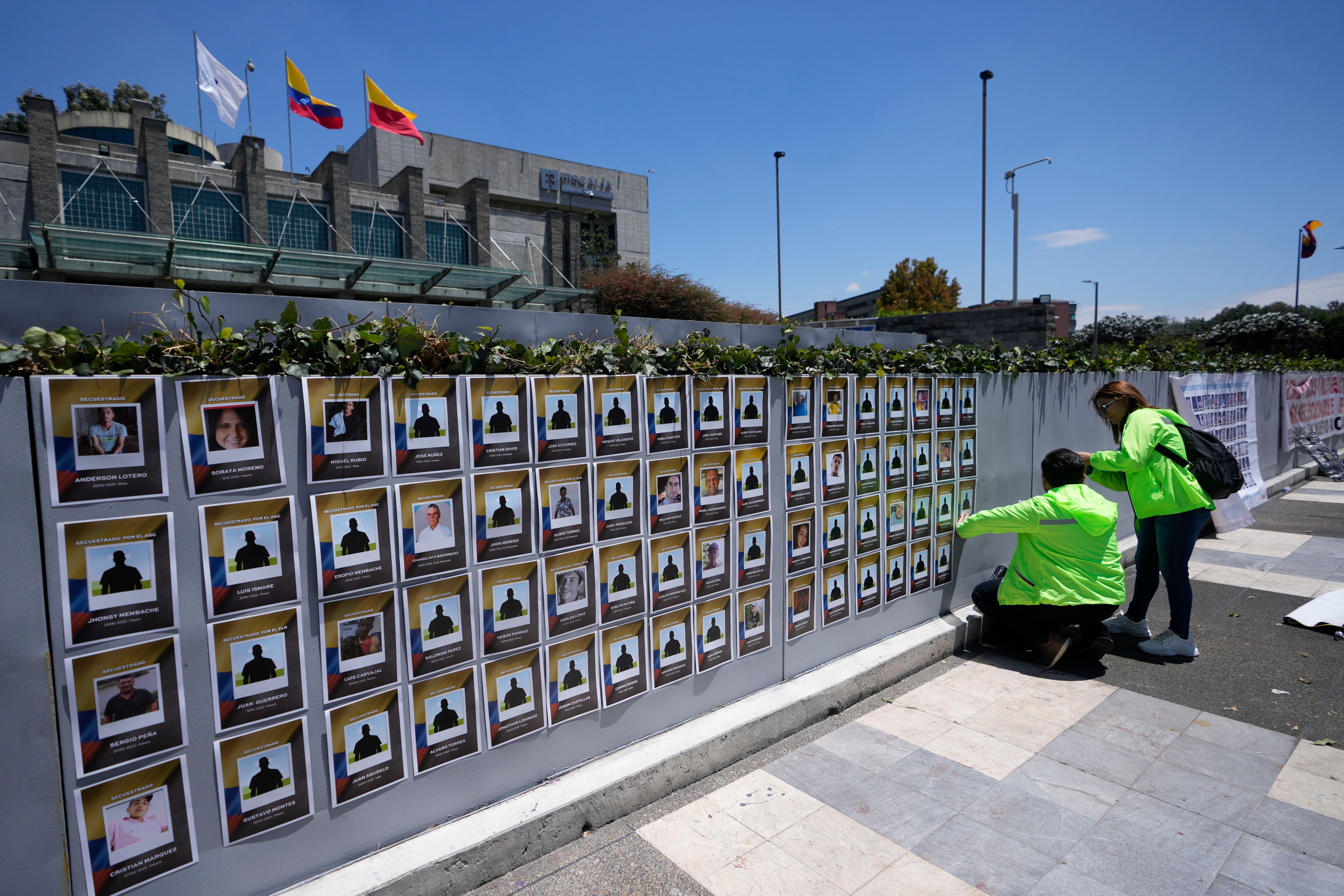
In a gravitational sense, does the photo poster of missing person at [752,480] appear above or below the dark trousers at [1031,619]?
above

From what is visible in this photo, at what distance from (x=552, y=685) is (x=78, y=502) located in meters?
1.91

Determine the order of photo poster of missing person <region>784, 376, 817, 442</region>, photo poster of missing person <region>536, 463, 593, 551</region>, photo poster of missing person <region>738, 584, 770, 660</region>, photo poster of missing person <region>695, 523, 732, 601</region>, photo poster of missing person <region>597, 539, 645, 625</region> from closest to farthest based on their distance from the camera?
1. photo poster of missing person <region>536, 463, 593, 551</region>
2. photo poster of missing person <region>597, 539, 645, 625</region>
3. photo poster of missing person <region>695, 523, 732, 601</region>
4. photo poster of missing person <region>738, 584, 770, 660</region>
5. photo poster of missing person <region>784, 376, 817, 442</region>

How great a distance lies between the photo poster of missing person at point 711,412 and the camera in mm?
3654

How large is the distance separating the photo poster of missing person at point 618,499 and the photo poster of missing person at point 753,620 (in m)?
0.91

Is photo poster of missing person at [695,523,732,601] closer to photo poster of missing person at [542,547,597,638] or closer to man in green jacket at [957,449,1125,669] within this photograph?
photo poster of missing person at [542,547,597,638]

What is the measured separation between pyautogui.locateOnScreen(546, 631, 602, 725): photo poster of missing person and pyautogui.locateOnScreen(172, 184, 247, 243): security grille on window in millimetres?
28274

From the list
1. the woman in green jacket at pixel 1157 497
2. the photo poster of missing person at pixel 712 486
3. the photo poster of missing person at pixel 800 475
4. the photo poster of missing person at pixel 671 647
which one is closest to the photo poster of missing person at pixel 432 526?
the photo poster of missing person at pixel 671 647

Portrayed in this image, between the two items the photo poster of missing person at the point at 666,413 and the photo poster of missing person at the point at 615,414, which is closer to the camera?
the photo poster of missing person at the point at 615,414

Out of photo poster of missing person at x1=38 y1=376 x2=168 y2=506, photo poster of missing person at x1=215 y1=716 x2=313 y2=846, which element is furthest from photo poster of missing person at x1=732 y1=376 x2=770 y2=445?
photo poster of missing person at x1=38 y1=376 x2=168 y2=506

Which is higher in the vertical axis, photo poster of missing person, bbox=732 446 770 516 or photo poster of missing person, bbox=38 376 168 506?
photo poster of missing person, bbox=38 376 168 506

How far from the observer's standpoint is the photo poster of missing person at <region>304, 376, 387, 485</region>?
2492 mm

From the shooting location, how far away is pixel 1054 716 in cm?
422

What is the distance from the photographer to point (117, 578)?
215 centimetres

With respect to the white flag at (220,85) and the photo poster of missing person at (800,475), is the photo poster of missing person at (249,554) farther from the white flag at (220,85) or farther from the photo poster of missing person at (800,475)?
the white flag at (220,85)
